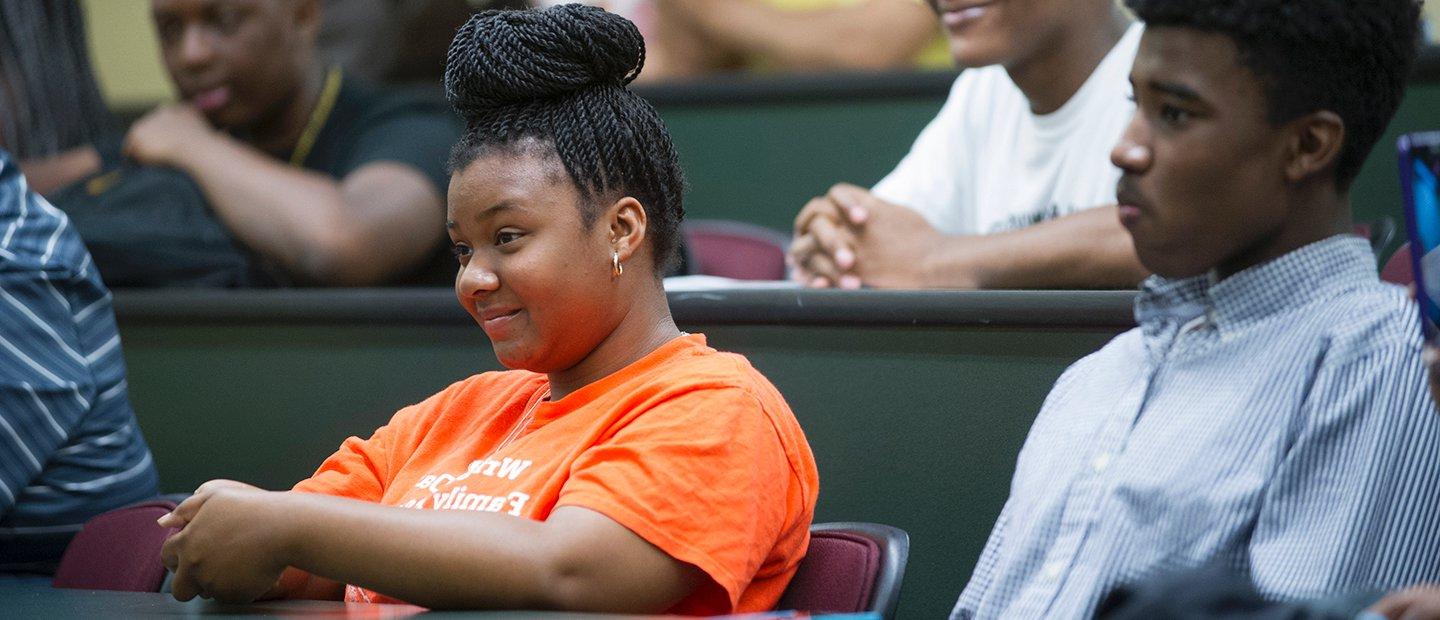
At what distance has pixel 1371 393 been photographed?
4.02 feet

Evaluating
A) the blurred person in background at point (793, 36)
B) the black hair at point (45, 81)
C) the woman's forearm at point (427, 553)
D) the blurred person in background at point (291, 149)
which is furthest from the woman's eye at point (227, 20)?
the woman's forearm at point (427, 553)

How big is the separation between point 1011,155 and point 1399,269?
753 millimetres

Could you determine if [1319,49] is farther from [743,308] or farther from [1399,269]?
[743,308]

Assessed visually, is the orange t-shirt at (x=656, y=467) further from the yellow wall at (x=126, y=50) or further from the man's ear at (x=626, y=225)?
the yellow wall at (x=126, y=50)

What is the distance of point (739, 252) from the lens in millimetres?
3074

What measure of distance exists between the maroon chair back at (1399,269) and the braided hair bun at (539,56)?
2.84ft

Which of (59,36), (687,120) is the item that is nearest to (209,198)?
(59,36)

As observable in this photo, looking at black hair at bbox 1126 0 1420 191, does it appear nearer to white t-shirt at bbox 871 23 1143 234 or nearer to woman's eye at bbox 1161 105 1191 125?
woman's eye at bbox 1161 105 1191 125

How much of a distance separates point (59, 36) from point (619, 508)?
2130 mm

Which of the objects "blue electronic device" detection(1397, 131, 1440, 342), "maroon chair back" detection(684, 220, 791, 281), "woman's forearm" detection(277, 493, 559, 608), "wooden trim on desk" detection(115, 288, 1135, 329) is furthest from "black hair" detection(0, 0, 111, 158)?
"blue electronic device" detection(1397, 131, 1440, 342)

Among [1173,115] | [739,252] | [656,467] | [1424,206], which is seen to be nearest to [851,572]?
[656,467]

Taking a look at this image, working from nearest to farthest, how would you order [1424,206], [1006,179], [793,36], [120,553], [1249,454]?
[1424,206] < [1249,454] < [120,553] < [1006,179] < [793,36]

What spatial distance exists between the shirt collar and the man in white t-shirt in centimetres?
68

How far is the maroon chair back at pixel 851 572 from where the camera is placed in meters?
1.43
